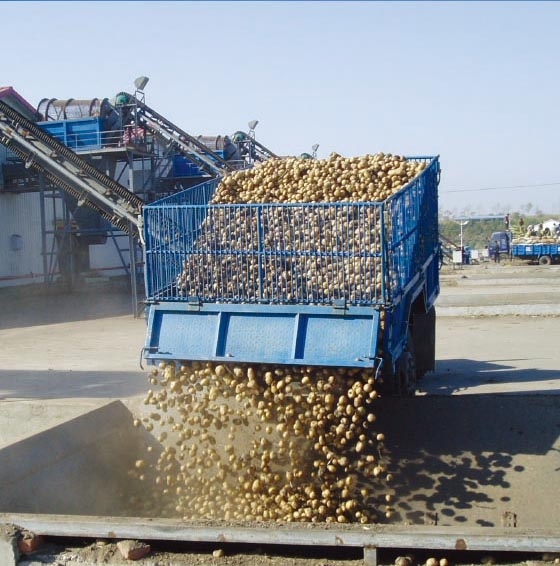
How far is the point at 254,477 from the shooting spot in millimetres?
5832

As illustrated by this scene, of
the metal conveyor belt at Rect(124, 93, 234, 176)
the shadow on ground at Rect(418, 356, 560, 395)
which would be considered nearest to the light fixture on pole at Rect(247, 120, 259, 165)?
the metal conveyor belt at Rect(124, 93, 234, 176)

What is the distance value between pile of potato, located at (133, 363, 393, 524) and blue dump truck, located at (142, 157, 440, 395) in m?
0.16

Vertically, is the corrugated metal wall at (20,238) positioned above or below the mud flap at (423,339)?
above

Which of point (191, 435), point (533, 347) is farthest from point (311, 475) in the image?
point (533, 347)

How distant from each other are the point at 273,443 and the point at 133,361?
7635 mm

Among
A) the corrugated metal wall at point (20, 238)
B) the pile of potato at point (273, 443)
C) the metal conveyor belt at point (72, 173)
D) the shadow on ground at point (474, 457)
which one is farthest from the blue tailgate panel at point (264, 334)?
the corrugated metal wall at point (20, 238)

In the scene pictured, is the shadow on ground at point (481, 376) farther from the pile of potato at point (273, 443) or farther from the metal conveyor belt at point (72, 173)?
the metal conveyor belt at point (72, 173)

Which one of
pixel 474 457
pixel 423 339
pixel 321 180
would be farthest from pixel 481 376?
pixel 321 180

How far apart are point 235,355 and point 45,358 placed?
8.93 metres

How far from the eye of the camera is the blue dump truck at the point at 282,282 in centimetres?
573

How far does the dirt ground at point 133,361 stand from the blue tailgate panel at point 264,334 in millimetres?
1466

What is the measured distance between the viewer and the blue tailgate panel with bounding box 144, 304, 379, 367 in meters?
5.64

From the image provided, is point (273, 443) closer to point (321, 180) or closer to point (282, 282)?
point (282, 282)

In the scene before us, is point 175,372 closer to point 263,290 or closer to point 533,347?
point 263,290
